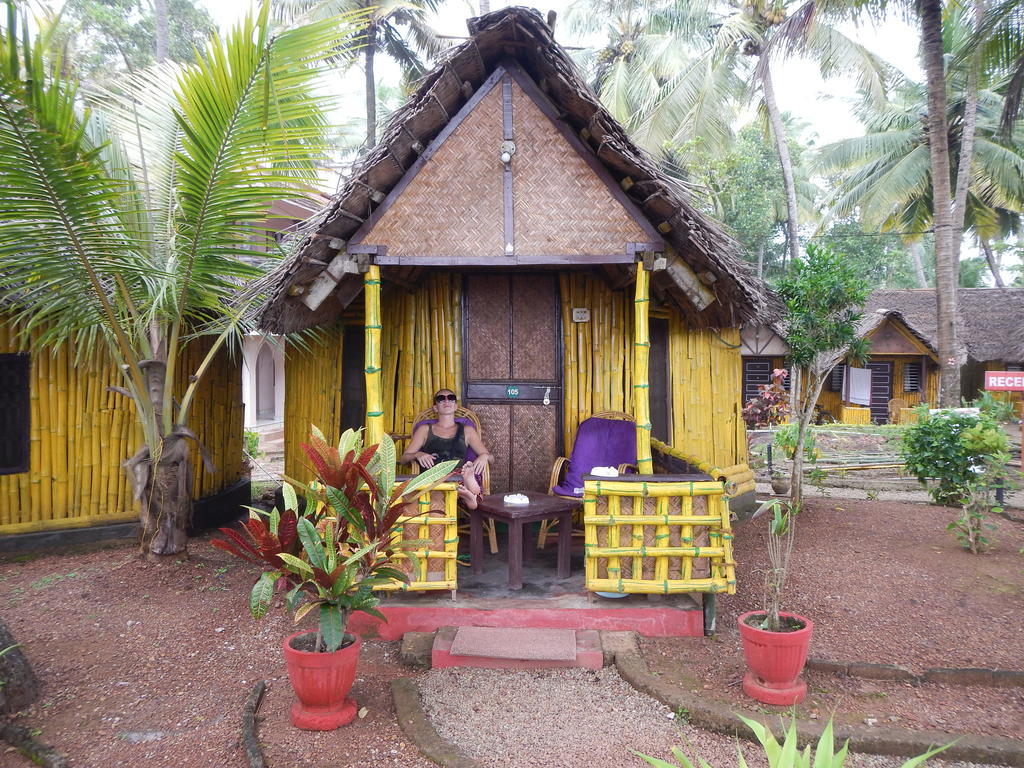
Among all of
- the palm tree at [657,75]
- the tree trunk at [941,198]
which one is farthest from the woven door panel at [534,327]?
the palm tree at [657,75]

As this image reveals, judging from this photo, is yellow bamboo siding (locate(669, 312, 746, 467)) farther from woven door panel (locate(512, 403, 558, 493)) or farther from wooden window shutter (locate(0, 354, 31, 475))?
wooden window shutter (locate(0, 354, 31, 475))

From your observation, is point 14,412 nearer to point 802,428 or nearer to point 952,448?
point 802,428

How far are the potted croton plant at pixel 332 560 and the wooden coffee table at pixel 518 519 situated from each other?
1.09 meters

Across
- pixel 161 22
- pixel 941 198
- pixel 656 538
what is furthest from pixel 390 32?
pixel 656 538

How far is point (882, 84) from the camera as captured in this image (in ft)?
47.8

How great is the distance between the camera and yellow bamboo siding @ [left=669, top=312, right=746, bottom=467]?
20.3 feet

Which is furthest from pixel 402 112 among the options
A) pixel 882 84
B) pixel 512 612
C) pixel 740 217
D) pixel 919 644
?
pixel 740 217

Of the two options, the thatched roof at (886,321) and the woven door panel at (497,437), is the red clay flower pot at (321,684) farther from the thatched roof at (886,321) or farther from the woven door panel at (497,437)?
the thatched roof at (886,321)

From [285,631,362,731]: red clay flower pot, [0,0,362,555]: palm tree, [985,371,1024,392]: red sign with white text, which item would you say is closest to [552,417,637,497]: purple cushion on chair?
[285,631,362,731]: red clay flower pot

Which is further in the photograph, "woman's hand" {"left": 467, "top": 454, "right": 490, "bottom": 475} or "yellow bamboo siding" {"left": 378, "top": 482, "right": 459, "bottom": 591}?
"woman's hand" {"left": 467, "top": 454, "right": 490, "bottom": 475}

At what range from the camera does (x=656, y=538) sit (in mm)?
3938

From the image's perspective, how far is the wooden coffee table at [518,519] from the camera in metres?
4.26

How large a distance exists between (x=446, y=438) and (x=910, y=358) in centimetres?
1671

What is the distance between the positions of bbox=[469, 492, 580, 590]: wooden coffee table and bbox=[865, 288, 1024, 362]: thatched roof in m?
15.5
